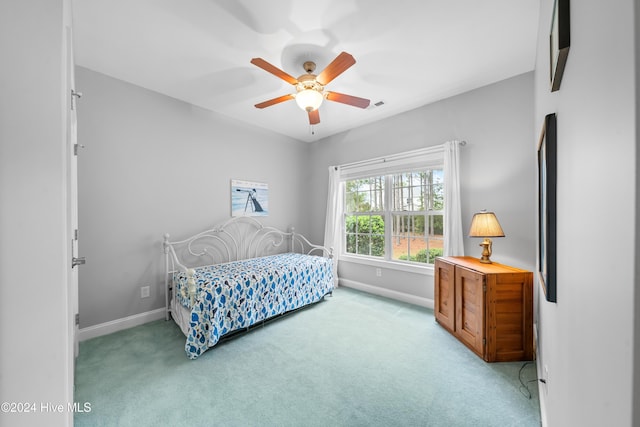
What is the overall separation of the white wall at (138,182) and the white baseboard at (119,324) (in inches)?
1.8

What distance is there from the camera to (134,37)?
212 centimetres

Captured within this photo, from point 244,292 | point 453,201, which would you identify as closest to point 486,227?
point 453,201

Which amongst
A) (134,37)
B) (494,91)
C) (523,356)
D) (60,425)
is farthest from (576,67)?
(134,37)

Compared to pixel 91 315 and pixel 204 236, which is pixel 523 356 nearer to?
pixel 204 236

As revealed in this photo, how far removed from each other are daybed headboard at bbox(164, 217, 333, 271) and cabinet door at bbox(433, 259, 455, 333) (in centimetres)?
162

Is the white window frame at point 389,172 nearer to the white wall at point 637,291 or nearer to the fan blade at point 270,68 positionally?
the fan blade at point 270,68

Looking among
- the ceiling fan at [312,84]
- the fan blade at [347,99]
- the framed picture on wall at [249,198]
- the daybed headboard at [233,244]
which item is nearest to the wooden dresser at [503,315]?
the fan blade at [347,99]

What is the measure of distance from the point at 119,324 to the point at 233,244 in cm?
151

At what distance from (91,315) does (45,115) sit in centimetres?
246

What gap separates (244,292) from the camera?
8.64ft

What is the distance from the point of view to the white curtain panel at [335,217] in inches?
170

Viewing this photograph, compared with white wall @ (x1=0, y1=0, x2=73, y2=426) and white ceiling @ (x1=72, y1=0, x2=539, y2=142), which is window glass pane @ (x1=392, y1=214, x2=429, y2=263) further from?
white wall @ (x1=0, y1=0, x2=73, y2=426)

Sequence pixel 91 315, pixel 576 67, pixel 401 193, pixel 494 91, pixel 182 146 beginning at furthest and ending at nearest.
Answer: pixel 401 193, pixel 182 146, pixel 494 91, pixel 91 315, pixel 576 67

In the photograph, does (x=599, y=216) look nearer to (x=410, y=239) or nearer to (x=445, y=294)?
(x=445, y=294)
